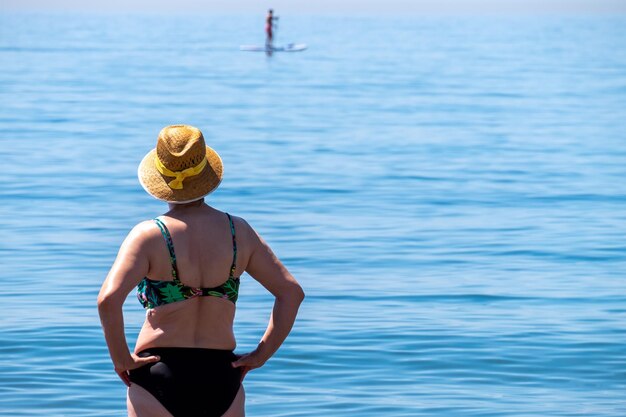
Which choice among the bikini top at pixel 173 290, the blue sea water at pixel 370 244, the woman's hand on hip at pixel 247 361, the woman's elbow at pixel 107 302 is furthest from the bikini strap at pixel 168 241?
the blue sea water at pixel 370 244

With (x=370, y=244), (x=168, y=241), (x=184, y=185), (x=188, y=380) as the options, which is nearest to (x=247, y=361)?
(x=188, y=380)

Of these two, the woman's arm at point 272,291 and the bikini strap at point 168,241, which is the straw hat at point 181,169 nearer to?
the bikini strap at point 168,241

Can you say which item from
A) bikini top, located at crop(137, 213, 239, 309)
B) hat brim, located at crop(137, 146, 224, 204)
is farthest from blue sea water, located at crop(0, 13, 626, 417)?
hat brim, located at crop(137, 146, 224, 204)

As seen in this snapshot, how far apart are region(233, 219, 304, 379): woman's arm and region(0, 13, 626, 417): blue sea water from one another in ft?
11.4

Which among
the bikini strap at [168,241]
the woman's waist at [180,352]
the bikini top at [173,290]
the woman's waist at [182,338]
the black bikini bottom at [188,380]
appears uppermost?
the bikini strap at [168,241]

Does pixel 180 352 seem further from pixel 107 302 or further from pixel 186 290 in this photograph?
pixel 107 302

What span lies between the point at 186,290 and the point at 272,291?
347mm

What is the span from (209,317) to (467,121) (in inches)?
1187

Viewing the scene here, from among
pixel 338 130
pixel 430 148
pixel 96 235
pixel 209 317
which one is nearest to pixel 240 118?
pixel 338 130

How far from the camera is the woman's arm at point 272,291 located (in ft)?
15.5

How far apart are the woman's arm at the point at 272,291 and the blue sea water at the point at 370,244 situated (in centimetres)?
348

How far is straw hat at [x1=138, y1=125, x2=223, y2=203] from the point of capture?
4.61 metres

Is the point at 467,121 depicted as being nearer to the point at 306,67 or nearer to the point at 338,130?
the point at 338,130

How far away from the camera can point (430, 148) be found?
27219 millimetres
